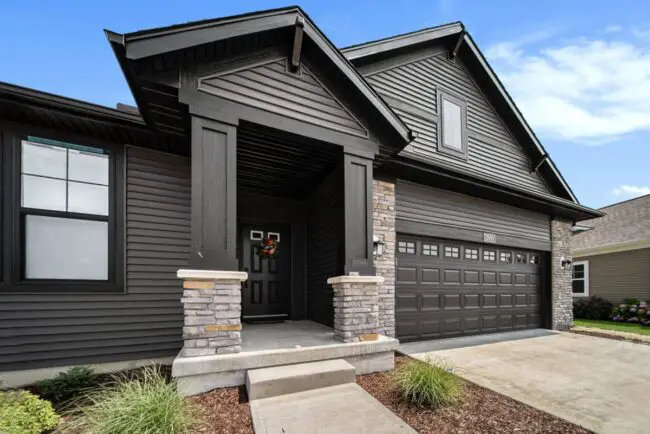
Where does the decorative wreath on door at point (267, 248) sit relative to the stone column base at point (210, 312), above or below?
above

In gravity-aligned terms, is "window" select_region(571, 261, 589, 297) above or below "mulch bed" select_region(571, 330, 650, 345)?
above

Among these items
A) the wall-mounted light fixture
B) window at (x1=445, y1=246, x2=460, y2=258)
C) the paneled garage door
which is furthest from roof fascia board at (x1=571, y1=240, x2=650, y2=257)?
the wall-mounted light fixture

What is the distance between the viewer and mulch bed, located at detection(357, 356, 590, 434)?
116 inches

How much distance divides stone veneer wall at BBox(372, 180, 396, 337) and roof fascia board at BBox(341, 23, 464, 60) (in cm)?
259

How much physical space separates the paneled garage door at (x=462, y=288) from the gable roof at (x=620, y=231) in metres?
6.11

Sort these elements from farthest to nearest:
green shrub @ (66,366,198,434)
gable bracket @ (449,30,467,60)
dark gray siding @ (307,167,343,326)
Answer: gable bracket @ (449,30,467,60) → dark gray siding @ (307,167,343,326) → green shrub @ (66,366,198,434)

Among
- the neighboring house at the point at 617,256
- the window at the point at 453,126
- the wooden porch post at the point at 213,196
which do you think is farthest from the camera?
the neighboring house at the point at 617,256

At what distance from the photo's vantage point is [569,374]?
15.1ft

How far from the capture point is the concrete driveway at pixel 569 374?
339cm

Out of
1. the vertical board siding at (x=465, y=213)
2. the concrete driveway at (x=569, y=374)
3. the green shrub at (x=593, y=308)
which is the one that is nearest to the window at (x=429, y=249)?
the vertical board siding at (x=465, y=213)

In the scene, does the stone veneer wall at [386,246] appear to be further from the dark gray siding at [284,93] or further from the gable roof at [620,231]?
the gable roof at [620,231]

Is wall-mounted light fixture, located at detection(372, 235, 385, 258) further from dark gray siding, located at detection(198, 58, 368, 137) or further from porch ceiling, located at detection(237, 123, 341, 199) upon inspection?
dark gray siding, located at detection(198, 58, 368, 137)

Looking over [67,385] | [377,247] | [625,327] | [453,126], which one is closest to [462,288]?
[377,247]

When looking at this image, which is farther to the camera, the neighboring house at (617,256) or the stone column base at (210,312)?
the neighboring house at (617,256)
